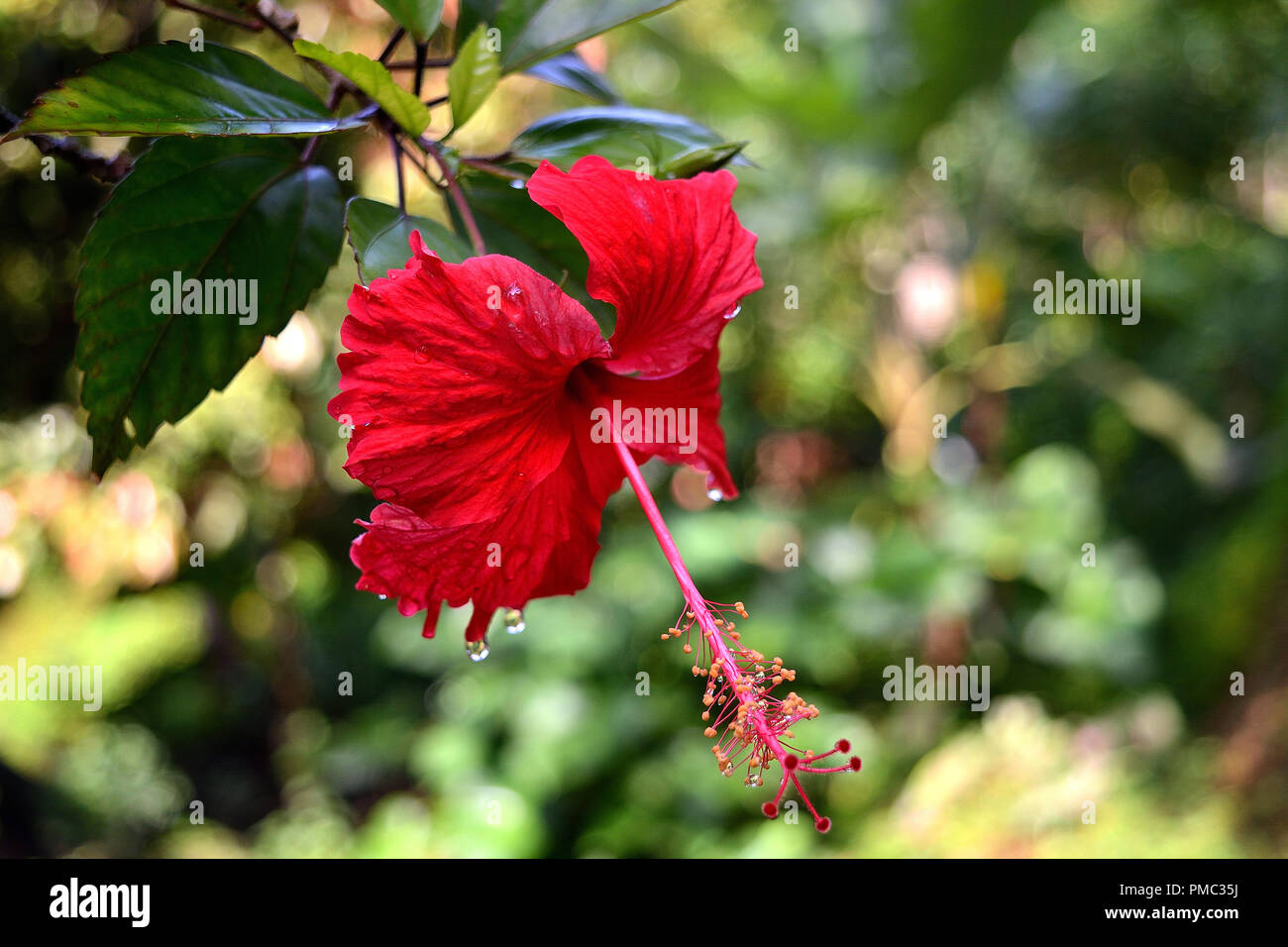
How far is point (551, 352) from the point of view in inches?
15.9

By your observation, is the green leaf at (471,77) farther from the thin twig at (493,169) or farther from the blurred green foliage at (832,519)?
the blurred green foliage at (832,519)

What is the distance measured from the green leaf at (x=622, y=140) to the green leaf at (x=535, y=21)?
40 mm

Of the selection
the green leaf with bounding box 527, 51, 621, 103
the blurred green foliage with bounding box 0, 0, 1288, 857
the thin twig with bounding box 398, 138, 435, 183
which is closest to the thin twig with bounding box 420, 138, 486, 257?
the thin twig with bounding box 398, 138, 435, 183

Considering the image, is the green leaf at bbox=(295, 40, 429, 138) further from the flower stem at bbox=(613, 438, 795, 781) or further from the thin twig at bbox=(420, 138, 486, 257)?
the flower stem at bbox=(613, 438, 795, 781)

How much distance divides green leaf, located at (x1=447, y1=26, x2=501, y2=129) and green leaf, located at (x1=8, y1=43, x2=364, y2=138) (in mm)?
60

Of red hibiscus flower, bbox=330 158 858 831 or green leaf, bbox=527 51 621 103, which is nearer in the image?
red hibiscus flower, bbox=330 158 858 831

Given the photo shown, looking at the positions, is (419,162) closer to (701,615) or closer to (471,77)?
(471,77)

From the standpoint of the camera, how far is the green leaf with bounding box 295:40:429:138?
1.20 feet

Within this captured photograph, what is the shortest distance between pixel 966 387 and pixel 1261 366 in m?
1.24

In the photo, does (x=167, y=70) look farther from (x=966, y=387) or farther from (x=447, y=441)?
(x=966, y=387)

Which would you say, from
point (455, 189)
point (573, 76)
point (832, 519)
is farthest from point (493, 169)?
point (832, 519)

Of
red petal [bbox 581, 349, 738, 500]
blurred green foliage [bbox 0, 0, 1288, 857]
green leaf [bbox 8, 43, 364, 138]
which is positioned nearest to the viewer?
green leaf [bbox 8, 43, 364, 138]

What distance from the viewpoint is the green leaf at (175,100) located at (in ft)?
1.16

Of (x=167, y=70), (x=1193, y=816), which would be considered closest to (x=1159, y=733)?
(x=1193, y=816)
